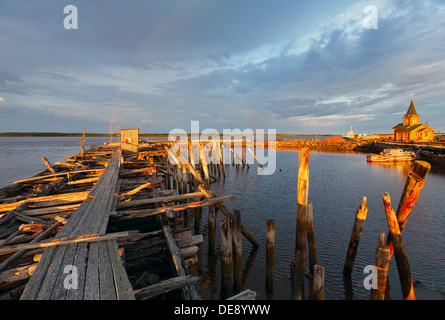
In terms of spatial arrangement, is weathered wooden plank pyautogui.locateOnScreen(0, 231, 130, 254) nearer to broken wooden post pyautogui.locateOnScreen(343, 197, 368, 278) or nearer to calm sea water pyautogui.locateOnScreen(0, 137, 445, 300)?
calm sea water pyautogui.locateOnScreen(0, 137, 445, 300)

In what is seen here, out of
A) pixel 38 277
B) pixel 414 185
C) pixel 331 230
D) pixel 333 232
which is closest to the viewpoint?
pixel 38 277

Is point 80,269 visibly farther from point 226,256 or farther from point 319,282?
point 319,282

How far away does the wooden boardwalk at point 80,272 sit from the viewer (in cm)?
371

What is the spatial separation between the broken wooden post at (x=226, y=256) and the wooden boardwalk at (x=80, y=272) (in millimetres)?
3419

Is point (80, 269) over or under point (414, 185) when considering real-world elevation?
under

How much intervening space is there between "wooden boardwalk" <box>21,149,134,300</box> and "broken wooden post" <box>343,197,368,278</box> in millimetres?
7242

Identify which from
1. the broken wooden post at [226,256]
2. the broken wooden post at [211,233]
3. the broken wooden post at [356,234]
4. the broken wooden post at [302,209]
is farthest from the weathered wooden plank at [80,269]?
the broken wooden post at [356,234]

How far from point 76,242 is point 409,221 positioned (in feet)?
60.8

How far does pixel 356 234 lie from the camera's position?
7.82 meters

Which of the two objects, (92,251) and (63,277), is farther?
(92,251)

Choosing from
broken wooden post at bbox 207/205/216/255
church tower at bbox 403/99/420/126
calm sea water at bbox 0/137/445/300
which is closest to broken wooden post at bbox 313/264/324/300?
calm sea water at bbox 0/137/445/300

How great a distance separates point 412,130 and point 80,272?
8929 cm

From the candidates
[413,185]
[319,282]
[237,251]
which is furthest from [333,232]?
[319,282]

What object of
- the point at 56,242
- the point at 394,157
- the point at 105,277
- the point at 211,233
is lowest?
the point at 211,233
